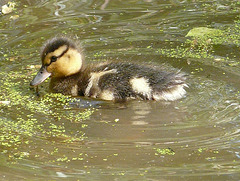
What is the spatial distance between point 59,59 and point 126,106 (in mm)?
791

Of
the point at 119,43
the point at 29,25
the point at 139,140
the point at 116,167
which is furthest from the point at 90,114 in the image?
the point at 29,25

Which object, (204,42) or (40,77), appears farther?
(204,42)

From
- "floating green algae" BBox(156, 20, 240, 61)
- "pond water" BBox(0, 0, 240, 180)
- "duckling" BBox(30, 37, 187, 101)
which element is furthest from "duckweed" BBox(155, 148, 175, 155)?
"floating green algae" BBox(156, 20, 240, 61)

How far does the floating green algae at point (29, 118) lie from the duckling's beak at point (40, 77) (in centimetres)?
10

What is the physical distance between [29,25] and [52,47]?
6.29 ft

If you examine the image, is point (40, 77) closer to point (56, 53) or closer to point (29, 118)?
point (56, 53)

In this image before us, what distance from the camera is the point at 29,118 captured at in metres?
4.39

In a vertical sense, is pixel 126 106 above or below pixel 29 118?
below

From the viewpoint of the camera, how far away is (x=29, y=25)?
6.75 meters

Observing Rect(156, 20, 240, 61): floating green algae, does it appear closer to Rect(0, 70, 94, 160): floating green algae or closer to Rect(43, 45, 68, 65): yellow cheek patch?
Rect(43, 45, 68, 65): yellow cheek patch

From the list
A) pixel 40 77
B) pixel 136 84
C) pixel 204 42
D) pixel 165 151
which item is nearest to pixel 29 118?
pixel 40 77

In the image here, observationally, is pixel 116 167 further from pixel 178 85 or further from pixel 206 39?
pixel 206 39

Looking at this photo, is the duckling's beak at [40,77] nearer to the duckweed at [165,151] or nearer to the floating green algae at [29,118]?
the floating green algae at [29,118]

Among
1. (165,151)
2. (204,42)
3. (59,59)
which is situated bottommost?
(204,42)
